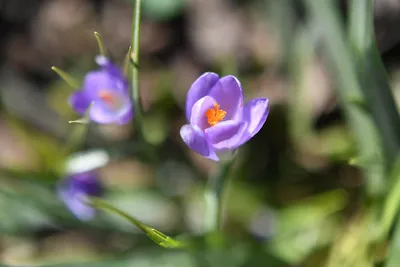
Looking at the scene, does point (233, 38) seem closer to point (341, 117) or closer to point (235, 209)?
point (341, 117)

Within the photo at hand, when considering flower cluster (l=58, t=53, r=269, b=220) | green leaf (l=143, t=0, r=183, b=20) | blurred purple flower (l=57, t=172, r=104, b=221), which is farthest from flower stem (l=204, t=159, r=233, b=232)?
green leaf (l=143, t=0, r=183, b=20)

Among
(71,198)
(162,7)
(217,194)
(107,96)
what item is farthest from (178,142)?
(217,194)

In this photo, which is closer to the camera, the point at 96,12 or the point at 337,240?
the point at 337,240

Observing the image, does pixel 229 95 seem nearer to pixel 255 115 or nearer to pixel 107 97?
pixel 255 115

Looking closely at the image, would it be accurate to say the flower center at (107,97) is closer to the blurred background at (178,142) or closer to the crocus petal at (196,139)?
the blurred background at (178,142)

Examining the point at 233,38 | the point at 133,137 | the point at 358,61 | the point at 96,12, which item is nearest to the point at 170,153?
the point at 133,137
